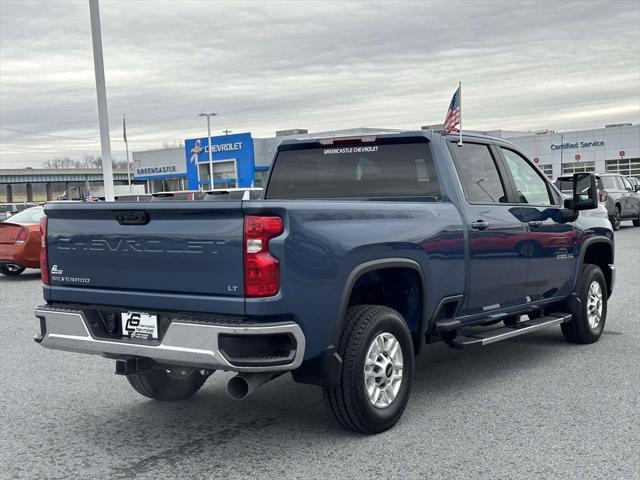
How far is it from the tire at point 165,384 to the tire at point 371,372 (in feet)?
4.39

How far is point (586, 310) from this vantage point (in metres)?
7.83

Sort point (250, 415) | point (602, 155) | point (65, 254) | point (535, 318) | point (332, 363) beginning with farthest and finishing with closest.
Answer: point (602, 155), point (535, 318), point (250, 415), point (65, 254), point (332, 363)

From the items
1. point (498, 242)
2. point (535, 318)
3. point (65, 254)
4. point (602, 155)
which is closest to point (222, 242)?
point (65, 254)

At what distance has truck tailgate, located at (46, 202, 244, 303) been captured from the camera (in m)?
4.47

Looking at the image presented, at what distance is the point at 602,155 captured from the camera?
72.7m

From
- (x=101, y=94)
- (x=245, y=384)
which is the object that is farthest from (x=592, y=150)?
(x=245, y=384)

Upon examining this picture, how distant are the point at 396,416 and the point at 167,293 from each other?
67.2 inches

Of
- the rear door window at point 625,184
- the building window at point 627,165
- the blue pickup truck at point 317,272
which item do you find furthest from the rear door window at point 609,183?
the building window at point 627,165

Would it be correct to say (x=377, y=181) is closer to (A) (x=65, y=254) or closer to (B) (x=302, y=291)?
(B) (x=302, y=291)

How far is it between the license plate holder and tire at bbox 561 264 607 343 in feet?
14.7

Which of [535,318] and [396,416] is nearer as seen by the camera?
[396,416]

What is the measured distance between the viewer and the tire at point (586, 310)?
778 cm

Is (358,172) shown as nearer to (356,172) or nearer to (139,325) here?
(356,172)

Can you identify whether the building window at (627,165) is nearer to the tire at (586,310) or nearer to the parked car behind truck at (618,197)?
the parked car behind truck at (618,197)
